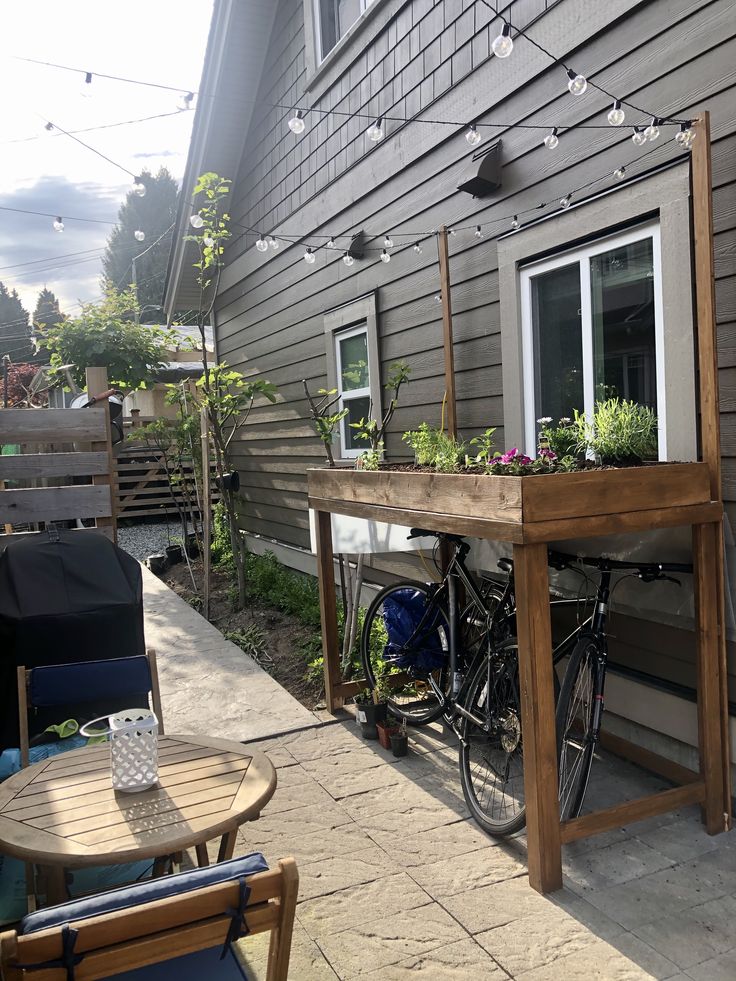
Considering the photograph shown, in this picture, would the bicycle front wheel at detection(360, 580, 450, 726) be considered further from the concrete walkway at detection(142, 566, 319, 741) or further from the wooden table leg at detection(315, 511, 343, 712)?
the concrete walkway at detection(142, 566, 319, 741)

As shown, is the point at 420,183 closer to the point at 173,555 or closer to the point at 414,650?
the point at 414,650

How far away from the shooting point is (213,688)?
5469mm

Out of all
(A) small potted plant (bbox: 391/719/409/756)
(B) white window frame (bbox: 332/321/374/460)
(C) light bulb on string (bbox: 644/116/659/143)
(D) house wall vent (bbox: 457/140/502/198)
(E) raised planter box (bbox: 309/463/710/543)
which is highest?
(D) house wall vent (bbox: 457/140/502/198)

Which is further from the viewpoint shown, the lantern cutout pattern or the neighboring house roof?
the neighboring house roof

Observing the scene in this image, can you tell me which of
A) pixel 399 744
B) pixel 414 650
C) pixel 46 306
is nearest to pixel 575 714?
pixel 399 744

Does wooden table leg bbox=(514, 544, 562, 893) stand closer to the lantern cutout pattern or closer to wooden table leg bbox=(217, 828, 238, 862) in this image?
wooden table leg bbox=(217, 828, 238, 862)

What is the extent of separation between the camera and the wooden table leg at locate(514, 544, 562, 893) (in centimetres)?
280

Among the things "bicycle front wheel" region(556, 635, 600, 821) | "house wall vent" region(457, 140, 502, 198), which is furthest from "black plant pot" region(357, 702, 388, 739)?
"house wall vent" region(457, 140, 502, 198)

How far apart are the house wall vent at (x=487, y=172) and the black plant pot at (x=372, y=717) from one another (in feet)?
10.1

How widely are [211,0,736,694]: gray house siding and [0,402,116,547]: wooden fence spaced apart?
2284mm

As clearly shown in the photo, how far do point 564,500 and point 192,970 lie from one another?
6.12 ft

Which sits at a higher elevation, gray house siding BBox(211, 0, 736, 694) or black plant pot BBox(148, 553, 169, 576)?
gray house siding BBox(211, 0, 736, 694)

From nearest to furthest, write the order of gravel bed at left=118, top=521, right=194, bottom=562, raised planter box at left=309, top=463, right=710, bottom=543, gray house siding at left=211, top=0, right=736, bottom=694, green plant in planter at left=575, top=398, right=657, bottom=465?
1. raised planter box at left=309, top=463, right=710, bottom=543
2. green plant in planter at left=575, top=398, right=657, bottom=465
3. gray house siding at left=211, top=0, right=736, bottom=694
4. gravel bed at left=118, top=521, right=194, bottom=562

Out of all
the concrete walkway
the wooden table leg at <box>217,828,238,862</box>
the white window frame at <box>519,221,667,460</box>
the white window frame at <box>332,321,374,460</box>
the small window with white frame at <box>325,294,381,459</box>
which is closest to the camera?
the wooden table leg at <box>217,828,238,862</box>
